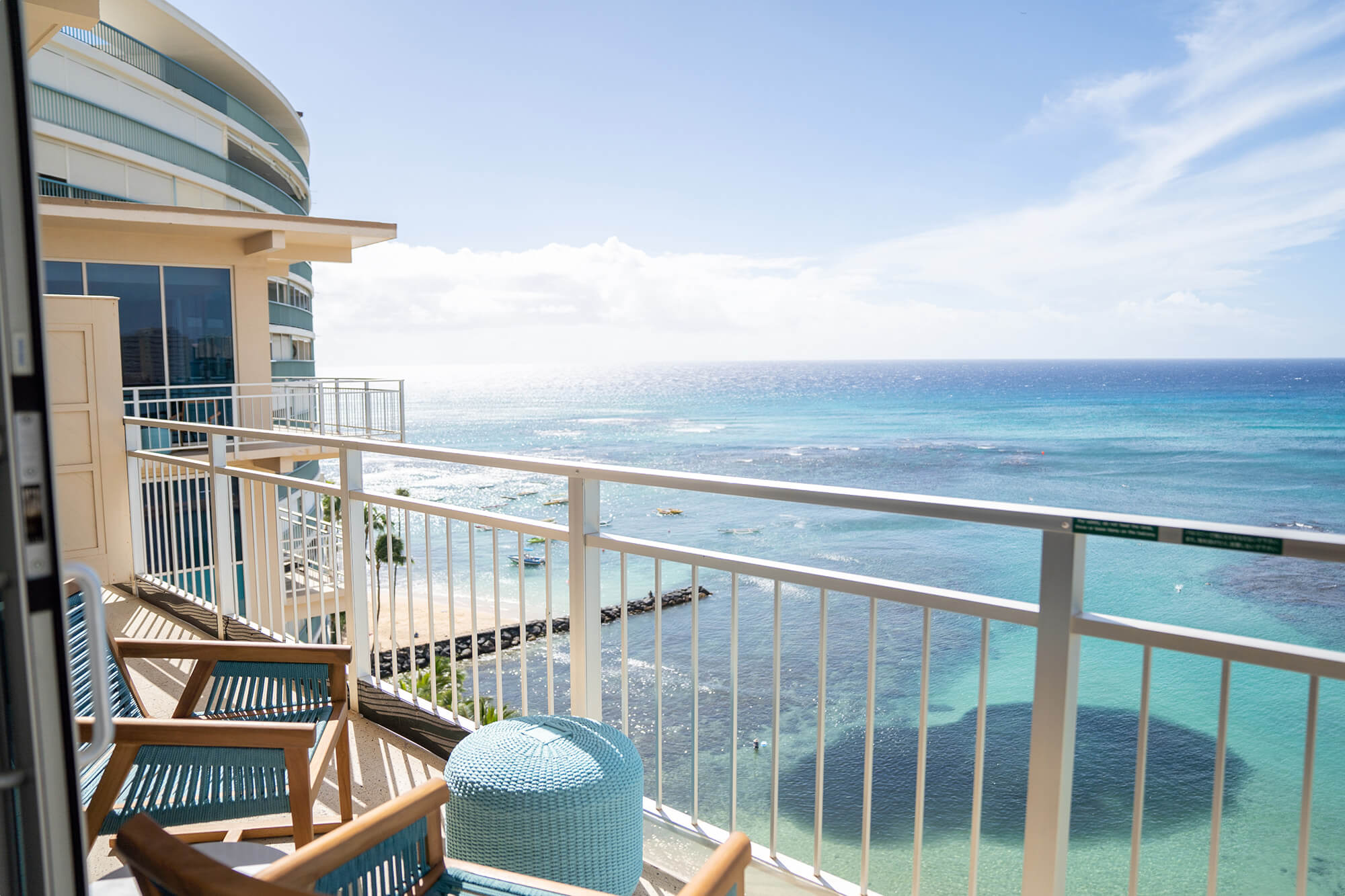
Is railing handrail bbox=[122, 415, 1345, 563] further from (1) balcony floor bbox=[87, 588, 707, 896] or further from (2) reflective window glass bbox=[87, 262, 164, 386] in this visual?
(2) reflective window glass bbox=[87, 262, 164, 386]

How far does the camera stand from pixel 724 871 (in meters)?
1.38

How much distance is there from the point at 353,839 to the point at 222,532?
3669 mm

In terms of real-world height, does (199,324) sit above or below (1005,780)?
above

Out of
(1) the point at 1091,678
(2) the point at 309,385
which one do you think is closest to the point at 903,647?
(1) the point at 1091,678

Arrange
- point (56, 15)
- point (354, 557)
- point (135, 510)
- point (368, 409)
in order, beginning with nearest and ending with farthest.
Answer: point (354, 557) < point (56, 15) < point (135, 510) < point (368, 409)

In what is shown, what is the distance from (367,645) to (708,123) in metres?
56.2

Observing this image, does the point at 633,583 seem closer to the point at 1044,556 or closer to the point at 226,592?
the point at 226,592

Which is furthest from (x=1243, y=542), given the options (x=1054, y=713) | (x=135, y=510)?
(x=135, y=510)

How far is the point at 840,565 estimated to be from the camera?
1035 inches

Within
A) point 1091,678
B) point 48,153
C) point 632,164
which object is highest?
point 632,164

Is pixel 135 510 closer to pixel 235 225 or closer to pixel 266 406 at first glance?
pixel 235 225

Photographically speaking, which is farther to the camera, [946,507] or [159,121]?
[159,121]

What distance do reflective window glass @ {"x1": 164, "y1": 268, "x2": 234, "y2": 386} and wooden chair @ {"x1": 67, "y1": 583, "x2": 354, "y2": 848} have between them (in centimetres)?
1155

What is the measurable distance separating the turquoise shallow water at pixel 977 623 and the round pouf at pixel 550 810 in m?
5.42
